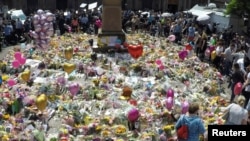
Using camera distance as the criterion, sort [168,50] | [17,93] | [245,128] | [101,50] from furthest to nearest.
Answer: [168,50]
[101,50]
[17,93]
[245,128]

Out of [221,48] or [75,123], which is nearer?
[75,123]

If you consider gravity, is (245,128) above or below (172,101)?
above

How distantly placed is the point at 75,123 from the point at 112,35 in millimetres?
9468

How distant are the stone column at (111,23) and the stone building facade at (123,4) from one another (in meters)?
28.4

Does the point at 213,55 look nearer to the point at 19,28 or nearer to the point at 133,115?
the point at 133,115

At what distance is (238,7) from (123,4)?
20.4 meters

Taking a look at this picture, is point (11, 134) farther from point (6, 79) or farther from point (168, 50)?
point (168, 50)

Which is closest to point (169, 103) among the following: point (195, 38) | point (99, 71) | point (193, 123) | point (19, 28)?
point (193, 123)

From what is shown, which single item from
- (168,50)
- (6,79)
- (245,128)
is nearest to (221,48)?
(168,50)

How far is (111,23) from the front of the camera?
1928 centimetres

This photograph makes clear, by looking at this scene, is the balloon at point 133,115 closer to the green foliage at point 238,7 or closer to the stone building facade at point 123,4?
the green foliage at point 238,7

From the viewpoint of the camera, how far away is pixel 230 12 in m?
31.7

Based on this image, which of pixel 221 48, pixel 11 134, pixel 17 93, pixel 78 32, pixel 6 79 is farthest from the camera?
pixel 78 32

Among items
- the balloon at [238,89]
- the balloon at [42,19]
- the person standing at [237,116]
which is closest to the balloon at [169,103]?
the balloon at [238,89]
